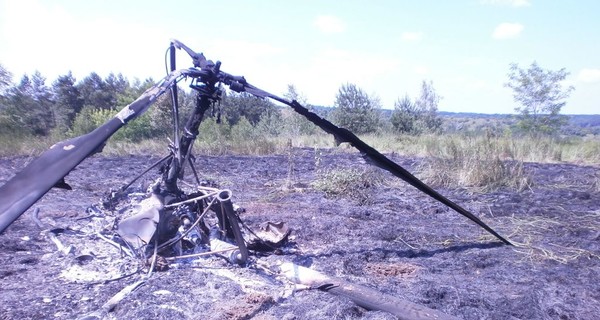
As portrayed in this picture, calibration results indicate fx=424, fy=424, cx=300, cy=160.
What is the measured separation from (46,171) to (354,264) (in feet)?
9.75

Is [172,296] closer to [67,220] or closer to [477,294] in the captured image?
[477,294]

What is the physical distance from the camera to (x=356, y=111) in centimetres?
2633

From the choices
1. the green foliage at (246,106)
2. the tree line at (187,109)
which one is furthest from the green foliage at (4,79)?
the green foliage at (246,106)

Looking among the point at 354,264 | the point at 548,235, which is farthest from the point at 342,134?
the point at 548,235

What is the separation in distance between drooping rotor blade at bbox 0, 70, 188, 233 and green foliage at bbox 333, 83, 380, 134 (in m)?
23.3

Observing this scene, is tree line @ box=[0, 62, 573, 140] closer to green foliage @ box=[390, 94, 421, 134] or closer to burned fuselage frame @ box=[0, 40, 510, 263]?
green foliage @ box=[390, 94, 421, 134]

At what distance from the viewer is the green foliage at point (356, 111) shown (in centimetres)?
2603

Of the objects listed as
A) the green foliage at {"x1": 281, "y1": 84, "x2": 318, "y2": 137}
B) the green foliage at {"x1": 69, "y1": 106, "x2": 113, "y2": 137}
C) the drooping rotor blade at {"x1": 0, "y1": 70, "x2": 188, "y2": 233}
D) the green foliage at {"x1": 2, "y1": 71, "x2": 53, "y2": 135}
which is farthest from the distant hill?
the green foliage at {"x1": 2, "y1": 71, "x2": 53, "y2": 135}

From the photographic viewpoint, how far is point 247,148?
16.7 metres

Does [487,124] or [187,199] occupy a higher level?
[487,124]

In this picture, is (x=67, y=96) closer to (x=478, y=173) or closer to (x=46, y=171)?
(x=478, y=173)

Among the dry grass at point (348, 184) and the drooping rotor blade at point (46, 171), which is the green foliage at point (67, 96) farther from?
the drooping rotor blade at point (46, 171)

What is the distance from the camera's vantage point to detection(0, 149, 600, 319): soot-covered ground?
127 inches

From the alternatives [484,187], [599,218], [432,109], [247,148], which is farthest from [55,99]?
[599,218]
